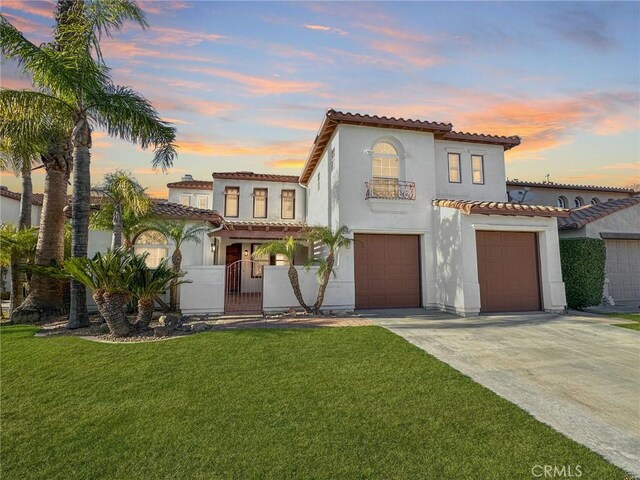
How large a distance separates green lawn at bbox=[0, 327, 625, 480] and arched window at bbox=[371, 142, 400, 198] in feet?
26.5

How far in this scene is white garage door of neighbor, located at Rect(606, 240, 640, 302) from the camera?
48.5ft

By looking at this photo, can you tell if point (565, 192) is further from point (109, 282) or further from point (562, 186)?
point (109, 282)

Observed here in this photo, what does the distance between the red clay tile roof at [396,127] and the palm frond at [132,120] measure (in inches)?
242

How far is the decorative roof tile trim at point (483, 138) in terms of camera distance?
47.1 feet

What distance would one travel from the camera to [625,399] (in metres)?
4.76

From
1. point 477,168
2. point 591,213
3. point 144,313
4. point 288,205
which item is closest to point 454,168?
point 477,168

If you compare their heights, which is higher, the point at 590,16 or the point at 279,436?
the point at 590,16

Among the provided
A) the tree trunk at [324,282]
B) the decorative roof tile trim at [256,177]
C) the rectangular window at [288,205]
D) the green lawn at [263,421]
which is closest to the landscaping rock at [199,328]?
the green lawn at [263,421]

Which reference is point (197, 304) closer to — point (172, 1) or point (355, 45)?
point (172, 1)

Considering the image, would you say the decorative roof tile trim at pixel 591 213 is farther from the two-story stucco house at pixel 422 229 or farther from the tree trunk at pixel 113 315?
the tree trunk at pixel 113 315

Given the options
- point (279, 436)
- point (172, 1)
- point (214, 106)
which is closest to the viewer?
point (279, 436)

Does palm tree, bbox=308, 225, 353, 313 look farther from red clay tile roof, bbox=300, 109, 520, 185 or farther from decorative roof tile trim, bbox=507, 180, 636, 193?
decorative roof tile trim, bbox=507, 180, 636, 193

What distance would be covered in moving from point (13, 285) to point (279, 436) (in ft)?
43.5

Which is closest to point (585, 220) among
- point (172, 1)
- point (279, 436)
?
point (279, 436)
